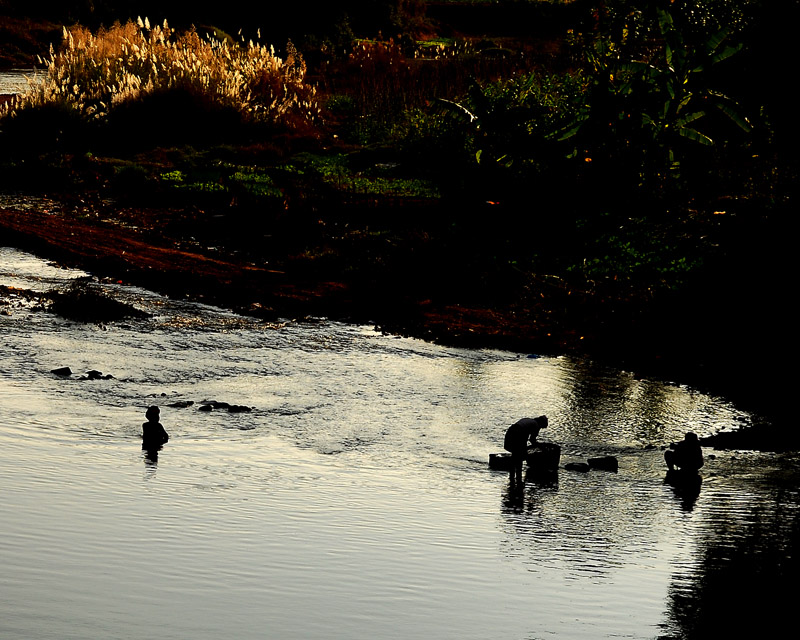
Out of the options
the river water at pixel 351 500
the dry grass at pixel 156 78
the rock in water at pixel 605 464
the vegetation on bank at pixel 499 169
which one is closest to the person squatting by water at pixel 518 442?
the river water at pixel 351 500

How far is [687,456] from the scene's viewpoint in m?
7.92

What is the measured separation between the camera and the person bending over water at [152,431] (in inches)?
308

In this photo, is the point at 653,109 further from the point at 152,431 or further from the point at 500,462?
the point at 152,431

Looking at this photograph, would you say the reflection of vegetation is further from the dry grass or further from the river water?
the dry grass

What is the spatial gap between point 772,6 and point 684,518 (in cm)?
1215

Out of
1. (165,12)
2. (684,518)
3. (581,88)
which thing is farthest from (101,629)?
(165,12)

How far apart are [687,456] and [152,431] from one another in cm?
389

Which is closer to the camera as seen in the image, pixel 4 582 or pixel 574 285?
pixel 4 582

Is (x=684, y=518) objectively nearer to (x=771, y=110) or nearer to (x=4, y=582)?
(x=4, y=582)

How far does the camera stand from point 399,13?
50031 mm

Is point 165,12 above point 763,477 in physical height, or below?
above

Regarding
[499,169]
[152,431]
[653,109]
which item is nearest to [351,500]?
[152,431]

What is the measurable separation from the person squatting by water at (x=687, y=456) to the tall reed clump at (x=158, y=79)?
17.4 metres

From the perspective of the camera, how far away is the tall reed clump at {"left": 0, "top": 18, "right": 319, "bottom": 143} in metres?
23.0
